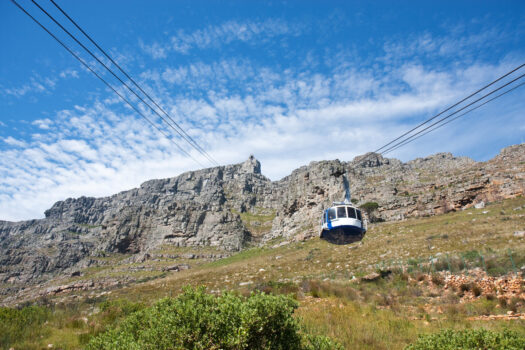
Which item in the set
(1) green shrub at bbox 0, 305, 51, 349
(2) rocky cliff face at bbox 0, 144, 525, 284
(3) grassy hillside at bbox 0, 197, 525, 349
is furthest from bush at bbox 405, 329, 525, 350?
(2) rocky cliff face at bbox 0, 144, 525, 284

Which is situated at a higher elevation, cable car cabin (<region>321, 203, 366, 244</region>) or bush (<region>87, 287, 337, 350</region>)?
cable car cabin (<region>321, 203, 366, 244</region>)

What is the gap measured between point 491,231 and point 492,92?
20896mm

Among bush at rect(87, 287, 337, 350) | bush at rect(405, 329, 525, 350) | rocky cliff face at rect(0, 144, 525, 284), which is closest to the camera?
bush at rect(87, 287, 337, 350)

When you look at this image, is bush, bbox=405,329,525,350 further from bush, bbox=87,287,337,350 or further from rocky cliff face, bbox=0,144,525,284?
rocky cliff face, bbox=0,144,525,284

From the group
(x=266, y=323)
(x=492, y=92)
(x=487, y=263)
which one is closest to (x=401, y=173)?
(x=487, y=263)

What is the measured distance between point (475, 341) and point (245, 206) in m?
137

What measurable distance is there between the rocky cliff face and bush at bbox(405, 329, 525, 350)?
13752 millimetres

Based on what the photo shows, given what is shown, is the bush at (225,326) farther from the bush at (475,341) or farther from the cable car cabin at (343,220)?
the cable car cabin at (343,220)

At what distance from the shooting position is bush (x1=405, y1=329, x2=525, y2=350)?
15.5ft

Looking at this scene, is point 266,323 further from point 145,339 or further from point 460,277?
point 460,277

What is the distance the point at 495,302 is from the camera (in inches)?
465

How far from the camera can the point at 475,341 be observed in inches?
194

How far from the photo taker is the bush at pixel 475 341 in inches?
187

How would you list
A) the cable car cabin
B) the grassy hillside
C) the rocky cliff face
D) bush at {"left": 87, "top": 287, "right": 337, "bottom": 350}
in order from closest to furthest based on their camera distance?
bush at {"left": 87, "top": 287, "right": 337, "bottom": 350}
the grassy hillside
the cable car cabin
the rocky cliff face
